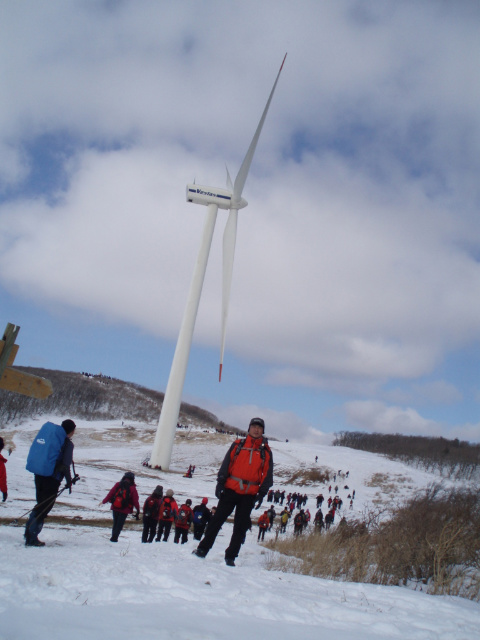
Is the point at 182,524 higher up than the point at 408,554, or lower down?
lower down

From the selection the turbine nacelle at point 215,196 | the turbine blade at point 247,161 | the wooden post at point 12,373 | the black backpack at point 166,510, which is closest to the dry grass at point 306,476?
the turbine nacelle at point 215,196

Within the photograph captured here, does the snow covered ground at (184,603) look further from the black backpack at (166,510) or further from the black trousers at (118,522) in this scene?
the black backpack at (166,510)

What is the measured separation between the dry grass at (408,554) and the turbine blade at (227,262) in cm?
1345

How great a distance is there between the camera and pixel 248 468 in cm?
558

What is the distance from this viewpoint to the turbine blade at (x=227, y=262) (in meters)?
28.7

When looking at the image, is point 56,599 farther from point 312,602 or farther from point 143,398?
point 143,398

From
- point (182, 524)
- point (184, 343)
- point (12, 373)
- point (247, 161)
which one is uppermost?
point (247, 161)

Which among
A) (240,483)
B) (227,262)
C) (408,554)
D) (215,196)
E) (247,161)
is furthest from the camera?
(215,196)

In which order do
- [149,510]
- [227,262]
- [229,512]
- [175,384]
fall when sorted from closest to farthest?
[229,512]
[149,510]
[227,262]
[175,384]

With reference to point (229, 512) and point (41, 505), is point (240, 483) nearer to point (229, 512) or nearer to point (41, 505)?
point (229, 512)

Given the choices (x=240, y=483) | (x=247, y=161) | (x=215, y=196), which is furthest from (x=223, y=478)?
(x=215, y=196)

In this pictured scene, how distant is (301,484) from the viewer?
1956 inches

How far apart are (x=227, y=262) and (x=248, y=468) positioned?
86.8 feet

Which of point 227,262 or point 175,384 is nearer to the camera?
point 227,262
